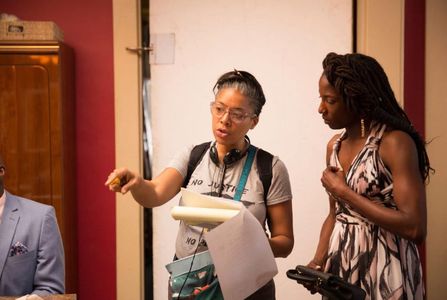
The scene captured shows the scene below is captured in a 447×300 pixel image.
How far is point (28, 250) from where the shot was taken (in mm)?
1705

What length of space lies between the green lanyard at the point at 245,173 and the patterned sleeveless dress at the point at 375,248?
33 centimetres

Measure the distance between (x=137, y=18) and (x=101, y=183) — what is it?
105cm

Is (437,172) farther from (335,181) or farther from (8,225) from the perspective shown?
(8,225)

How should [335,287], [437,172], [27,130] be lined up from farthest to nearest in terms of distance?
[437,172] → [27,130] → [335,287]

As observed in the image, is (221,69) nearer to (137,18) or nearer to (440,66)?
(137,18)

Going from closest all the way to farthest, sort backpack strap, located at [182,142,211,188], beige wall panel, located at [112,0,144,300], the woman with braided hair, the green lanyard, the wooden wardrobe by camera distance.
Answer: the woman with braided hair → the green lanyard → backpack strap, located at [182,142,211,188] → the wooden wardrobe → beige wall panel, located at [112,0,144,300]

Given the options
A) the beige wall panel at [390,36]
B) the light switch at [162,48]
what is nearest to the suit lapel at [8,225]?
the light switch at [162,48]

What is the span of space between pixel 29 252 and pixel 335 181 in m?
1.07

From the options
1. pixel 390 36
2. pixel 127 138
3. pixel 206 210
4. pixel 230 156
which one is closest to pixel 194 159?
pixel 230 156

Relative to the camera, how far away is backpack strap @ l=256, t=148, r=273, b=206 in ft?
5.38

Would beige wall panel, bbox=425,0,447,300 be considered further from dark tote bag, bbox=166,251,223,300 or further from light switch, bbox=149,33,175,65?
dark tote bag, bbox=166,251,223,300

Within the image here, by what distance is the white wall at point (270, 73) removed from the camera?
118 inches

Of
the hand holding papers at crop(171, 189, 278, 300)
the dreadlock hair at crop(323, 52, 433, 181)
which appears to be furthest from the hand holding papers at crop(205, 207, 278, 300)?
the dreadlock hair at crop(323, 52, 433, 181)

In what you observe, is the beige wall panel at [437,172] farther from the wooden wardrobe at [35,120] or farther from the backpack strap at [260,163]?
the wooden wardrobe at [35,120]
